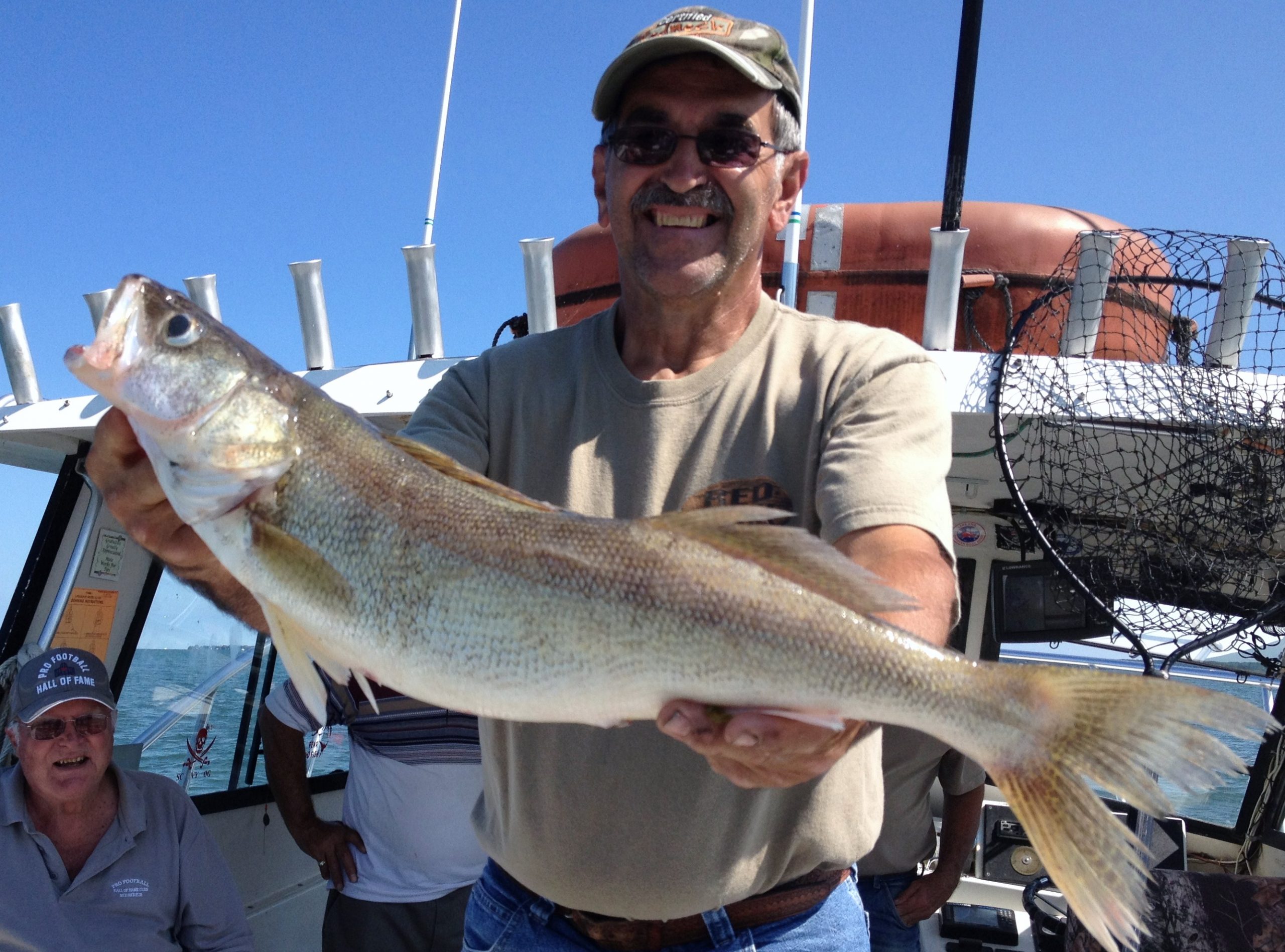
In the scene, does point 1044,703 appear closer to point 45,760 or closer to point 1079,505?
point 1079,505

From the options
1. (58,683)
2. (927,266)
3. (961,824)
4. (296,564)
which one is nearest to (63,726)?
(58,683)

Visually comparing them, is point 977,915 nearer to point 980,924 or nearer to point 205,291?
point 980,924

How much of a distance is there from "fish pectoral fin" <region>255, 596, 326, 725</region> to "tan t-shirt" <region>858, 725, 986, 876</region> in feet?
10.1

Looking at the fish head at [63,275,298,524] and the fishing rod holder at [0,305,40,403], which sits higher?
the fish head at [63,275,298,524]

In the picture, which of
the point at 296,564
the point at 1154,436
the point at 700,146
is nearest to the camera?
the point at 296,564

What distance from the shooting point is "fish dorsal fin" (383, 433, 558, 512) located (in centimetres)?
211

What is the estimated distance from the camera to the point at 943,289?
4.55m

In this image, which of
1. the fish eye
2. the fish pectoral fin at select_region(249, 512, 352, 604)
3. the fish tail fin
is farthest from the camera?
the fish eye

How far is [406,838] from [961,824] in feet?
9.87

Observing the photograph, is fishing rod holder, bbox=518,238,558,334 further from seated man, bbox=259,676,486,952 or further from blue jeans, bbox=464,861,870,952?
blue jeans, bbox=464,861,870,952

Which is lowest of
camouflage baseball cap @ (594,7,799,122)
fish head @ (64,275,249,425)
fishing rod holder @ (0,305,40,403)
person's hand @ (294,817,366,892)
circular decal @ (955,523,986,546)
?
person's hand @ (294,817,366,892)

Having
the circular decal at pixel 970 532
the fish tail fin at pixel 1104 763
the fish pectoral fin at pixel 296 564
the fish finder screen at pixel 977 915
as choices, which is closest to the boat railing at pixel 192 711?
the fish pectoral fin at pixel 296 564

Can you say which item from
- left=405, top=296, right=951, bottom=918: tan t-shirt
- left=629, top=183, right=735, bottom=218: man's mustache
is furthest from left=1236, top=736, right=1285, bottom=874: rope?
left=629, top=183, right=735, bottom=218: man's mustache

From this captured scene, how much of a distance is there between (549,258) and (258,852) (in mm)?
4314
